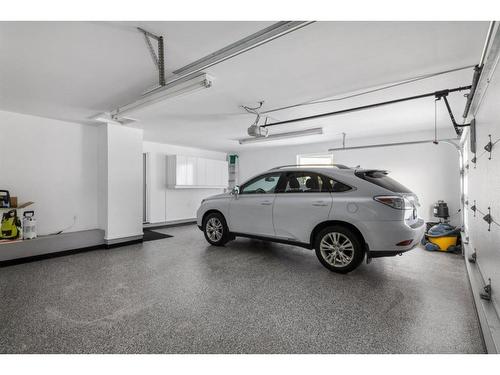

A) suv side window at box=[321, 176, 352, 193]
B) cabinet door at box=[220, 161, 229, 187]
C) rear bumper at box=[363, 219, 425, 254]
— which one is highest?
cabinet door at box=[220, 161, 229, 187]

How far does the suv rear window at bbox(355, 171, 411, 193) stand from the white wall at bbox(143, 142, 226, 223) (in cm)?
584

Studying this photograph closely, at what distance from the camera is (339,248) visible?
A: 10.7 ft

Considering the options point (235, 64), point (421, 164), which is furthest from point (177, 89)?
point (421, 164)

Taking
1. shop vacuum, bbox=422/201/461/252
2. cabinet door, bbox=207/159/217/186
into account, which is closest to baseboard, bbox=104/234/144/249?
cabinet door, bbox=207/159/217/186

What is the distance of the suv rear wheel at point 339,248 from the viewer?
314 centimetres

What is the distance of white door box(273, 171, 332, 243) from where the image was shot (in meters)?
3.42

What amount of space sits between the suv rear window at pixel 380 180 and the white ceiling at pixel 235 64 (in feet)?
3.66

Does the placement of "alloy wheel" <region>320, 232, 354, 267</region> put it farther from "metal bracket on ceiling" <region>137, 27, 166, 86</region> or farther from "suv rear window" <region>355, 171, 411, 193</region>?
"metal bracket on ceiling" <region>137, 27, 166, 86</region>

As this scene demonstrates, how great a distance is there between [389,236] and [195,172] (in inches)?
241

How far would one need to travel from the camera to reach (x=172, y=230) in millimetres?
6734

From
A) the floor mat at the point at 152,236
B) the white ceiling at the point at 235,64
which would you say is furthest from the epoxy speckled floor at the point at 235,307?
the white ceiling at the point at 235,64

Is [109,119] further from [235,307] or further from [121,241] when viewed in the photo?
[235,307]

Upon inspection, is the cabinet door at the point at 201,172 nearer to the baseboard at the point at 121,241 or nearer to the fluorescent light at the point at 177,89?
the baseboard at the point at 121,241
